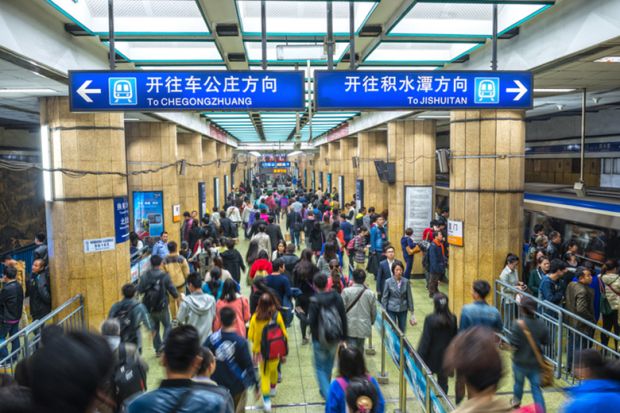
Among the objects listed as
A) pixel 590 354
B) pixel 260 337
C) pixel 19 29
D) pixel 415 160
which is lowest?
pixel 260 337

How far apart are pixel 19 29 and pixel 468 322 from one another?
536 centimetres

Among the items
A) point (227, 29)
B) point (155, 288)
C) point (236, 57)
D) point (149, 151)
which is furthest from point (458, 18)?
point (149, 151)

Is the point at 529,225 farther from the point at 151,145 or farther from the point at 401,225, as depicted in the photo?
the point at 151,145

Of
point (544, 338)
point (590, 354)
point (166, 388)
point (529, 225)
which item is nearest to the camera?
point (166, 388)

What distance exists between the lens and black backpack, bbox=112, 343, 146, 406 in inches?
142

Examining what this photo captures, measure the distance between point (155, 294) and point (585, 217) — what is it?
838cm

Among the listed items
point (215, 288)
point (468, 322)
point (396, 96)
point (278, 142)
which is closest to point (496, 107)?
point (396, 96)

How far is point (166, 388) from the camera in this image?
2379 mm

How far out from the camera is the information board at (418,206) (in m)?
12.1

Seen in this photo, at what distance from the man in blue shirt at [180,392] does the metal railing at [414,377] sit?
1.76 meters

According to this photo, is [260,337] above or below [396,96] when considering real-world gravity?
below

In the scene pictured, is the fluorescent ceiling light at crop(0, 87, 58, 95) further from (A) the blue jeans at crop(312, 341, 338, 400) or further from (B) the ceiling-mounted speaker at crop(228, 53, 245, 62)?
(A) the blue jeans at crop(312, 341, 338, 400)

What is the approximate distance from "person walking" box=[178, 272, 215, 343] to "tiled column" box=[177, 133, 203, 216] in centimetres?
1063

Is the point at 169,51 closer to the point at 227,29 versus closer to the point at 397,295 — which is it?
the point at 227,29
